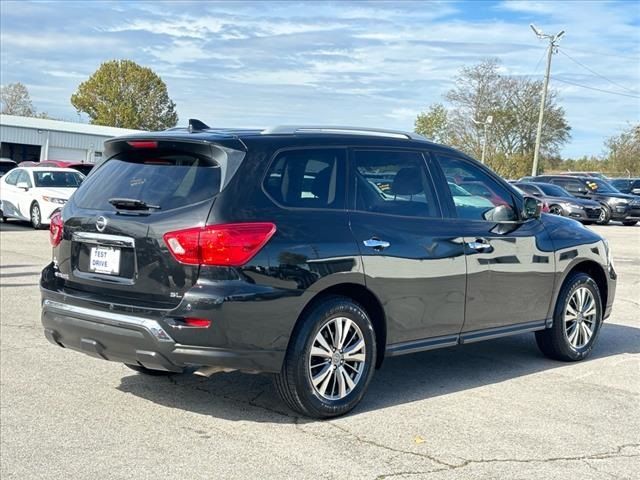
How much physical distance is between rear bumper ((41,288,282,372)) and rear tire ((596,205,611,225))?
26.7 metres

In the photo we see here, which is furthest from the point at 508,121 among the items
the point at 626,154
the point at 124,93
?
the point at 124,93

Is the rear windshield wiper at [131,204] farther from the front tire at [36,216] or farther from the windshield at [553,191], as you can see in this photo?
the windshield at [553,191]

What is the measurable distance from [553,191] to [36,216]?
18248mm

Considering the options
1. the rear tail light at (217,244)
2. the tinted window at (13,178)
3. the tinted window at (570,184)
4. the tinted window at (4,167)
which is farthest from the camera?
the tinted window at (4,167)

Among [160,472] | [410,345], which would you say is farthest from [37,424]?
[410,345]

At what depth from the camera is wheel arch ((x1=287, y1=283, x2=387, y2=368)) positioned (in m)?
5.27

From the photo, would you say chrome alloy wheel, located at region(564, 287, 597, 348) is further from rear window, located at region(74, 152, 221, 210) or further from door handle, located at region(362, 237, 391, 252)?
rear window, located at region(74, 152, 221, 210)

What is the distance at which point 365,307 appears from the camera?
5684 millimetres

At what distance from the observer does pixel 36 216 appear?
2052 cm

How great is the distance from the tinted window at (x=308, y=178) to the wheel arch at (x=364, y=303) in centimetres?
55

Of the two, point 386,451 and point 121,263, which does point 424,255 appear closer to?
point 386,451

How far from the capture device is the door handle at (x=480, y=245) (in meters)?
6.22

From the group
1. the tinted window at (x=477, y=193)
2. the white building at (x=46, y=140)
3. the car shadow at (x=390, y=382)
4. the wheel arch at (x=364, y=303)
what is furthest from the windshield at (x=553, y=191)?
the white building at (x=46, y=140)

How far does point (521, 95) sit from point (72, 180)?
47247mm
